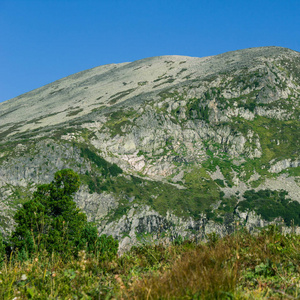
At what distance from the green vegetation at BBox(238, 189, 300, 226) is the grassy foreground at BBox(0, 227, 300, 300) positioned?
470 feet

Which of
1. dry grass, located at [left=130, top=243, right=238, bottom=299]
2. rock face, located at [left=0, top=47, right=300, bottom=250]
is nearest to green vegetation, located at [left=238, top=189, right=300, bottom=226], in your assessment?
rock face, located at [left=0, top=47, right=300, bottom=250]

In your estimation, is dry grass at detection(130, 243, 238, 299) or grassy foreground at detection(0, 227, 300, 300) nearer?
dry grass at detection(130, 243, 238, 299)

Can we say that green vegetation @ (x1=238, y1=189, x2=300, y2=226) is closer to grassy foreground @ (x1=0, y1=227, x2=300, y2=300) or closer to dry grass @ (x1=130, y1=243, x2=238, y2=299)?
grassy foreground @ (x1=0, y1=227, x2=300, y2=300)

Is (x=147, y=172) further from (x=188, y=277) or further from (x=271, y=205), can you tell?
(x=188, y=277)

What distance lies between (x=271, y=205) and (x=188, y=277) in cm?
15461

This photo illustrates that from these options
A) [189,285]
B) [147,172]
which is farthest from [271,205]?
[189,285]

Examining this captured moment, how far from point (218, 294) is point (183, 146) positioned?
194 m

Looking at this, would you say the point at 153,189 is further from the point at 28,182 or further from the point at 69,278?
the point at 69,278

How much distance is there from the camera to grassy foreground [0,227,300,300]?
4785mm

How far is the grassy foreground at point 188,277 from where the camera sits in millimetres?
4785

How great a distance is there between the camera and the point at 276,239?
8.06m

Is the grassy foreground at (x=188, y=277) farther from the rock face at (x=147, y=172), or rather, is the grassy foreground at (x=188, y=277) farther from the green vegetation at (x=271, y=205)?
the green vegetation at (x=271, y=205)

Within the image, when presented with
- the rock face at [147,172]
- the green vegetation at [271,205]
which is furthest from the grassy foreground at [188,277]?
the green vegetation at [271,205]

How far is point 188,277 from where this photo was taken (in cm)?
509
